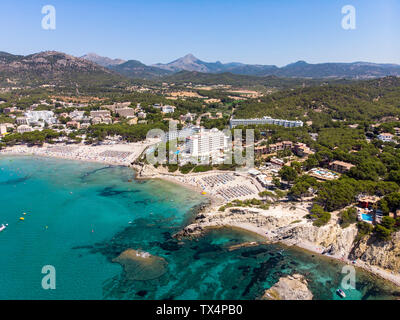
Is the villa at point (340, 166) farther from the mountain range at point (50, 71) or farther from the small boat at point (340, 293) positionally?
the mountain range at point (50, 71)

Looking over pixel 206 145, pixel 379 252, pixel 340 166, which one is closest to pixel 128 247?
pixel 379 252

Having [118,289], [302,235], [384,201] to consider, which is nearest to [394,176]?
[384,201]

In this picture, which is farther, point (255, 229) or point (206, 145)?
point (206, 145)

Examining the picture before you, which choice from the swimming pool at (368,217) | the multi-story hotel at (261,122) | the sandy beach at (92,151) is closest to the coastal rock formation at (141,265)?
the swimming pool at (368,217)

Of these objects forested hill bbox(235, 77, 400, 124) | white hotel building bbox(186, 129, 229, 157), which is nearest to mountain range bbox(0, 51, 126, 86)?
forested hill bbox(235, 77, 400, 124)

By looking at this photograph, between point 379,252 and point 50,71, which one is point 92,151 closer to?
point 379,252

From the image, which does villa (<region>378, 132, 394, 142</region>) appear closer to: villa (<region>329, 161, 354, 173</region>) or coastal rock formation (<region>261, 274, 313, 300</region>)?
villa (<region>329, 161, 354, 173</region>)
